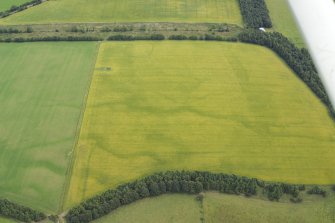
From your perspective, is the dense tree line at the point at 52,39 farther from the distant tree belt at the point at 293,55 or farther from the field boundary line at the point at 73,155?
the distant tree belt at the point at 293,55

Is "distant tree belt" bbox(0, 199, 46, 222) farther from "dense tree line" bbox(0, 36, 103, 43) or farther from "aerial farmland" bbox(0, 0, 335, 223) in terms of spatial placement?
"dense tree line" bbox(0, 36, 103, 43)

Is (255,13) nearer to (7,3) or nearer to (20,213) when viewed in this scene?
(7,3)

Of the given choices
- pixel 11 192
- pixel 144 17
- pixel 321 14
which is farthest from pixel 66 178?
pixel 144 17

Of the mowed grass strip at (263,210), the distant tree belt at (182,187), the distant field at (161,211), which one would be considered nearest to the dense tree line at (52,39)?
the distant tree belt at (182,187)

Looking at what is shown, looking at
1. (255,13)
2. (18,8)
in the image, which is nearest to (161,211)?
(255,13)

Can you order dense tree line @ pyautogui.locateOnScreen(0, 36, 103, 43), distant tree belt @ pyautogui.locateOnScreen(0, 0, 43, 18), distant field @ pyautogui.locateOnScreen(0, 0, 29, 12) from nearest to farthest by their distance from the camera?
dense tree line @ pyautogui.locateOnScreen(0, 36, 103, 43)
distant tree belt @ pyautogui.locateOnScreen(0, 0, 43, 18)
distant field @ pyautogui.locateOnScreen(0, 0, 29, 12)

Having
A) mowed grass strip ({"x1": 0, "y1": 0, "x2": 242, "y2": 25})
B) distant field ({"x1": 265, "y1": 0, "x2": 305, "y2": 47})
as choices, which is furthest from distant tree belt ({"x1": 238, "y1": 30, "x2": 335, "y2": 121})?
mowed grass strip ({"x1": 0, "y1": 0, "x2": 242, "y2": 25})
